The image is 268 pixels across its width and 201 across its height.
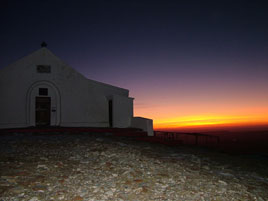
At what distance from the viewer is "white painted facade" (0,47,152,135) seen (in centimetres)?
1438

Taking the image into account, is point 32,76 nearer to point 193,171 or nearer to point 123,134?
point 123,134

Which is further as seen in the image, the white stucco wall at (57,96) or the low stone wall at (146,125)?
the low stone wall at (146,125)

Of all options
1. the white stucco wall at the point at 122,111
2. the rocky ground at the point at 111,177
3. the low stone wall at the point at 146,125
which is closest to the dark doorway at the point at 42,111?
the white stucco wall at the point at 122,111

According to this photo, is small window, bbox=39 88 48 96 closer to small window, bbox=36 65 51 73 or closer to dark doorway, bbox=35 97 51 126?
dark doorway, bbox=35 97 51 126

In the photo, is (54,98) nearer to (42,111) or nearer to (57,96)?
(57,96)

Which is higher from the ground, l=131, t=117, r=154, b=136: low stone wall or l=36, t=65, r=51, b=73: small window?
l=36, t=65, r=51, b=73: small window

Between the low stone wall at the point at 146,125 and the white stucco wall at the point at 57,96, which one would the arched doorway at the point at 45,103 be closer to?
the white stucco wall at the point at 57,96

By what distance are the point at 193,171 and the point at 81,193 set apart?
11.5ft

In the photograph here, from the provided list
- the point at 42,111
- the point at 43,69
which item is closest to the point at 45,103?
the point at 42,111

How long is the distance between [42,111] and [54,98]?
3.75 feet

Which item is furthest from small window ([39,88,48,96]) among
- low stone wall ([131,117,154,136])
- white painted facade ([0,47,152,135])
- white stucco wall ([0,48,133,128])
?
low stone wall ([131,117,154,136])

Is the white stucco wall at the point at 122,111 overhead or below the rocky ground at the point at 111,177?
overhead

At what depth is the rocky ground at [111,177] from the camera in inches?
203

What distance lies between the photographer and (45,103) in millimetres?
15438
